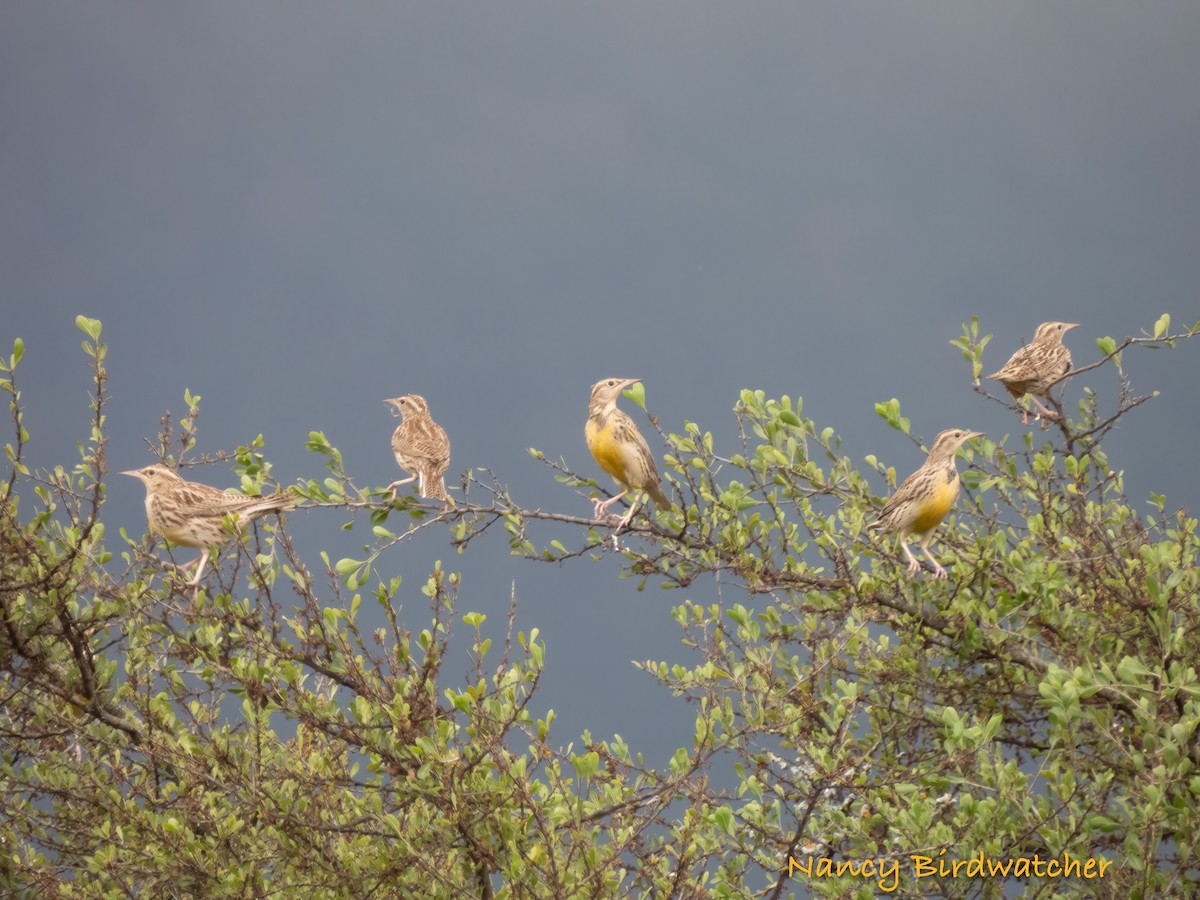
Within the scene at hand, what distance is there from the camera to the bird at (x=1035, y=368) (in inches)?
293

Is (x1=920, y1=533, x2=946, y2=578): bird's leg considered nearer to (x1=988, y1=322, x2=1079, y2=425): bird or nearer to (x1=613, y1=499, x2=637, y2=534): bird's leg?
(x1=613, y1=499, x2=637, y2=534): bird's leg

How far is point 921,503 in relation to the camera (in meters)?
5.57

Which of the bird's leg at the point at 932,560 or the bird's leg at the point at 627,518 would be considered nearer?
the bird's leg at the point at 627,518

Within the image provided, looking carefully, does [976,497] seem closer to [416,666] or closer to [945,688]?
[945,688]

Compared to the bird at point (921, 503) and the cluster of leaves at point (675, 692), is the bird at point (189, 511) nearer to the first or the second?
the cluster of leaves at point (675, 692)

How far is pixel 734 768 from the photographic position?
16.4 feet

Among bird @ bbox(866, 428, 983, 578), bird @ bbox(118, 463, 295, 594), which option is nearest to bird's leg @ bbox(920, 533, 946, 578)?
bird @ bbox(866, 428, 983, 578)

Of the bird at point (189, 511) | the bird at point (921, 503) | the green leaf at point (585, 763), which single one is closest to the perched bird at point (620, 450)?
the bird at point (921, 503)

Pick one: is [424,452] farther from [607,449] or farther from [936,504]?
[936,504]

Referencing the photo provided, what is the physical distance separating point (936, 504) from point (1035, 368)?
2287mm

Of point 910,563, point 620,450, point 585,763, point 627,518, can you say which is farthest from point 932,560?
point 585,763

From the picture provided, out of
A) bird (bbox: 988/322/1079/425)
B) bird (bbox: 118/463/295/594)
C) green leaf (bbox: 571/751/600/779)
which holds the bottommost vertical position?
green leaf (bbox: 571/751/600/779)

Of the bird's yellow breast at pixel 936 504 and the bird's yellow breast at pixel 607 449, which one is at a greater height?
the bird's yellow breast at pixel 607 449

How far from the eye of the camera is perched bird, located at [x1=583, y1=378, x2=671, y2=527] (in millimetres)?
6430
